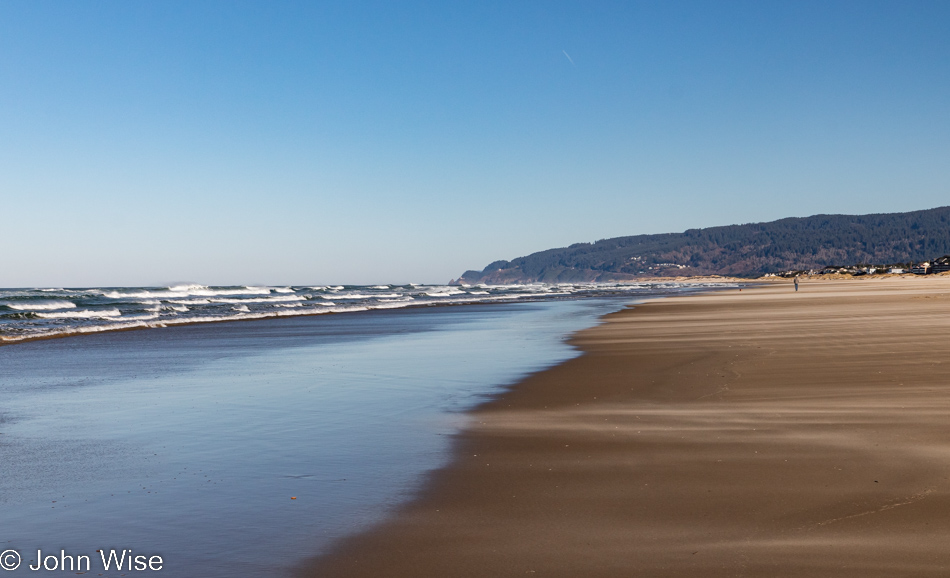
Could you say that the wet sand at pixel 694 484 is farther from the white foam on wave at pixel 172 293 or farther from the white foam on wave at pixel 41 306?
the white foam on wave at pixel 172 293

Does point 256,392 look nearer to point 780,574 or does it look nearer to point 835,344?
point 780,574

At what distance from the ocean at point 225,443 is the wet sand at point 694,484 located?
18.1 inches

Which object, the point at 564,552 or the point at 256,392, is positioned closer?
the point at 564,552

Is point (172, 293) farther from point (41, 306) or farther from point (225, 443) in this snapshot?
point (225, 443)

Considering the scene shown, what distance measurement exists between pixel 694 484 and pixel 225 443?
418 centimetres

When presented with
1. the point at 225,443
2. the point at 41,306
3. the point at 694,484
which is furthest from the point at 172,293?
the point at 694,484

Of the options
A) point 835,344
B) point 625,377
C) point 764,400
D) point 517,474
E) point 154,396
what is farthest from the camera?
point 835,344

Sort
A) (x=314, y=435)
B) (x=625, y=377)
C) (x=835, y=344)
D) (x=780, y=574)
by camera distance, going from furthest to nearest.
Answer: (x=835, y=344) → (x=625, y=377) → (x=314, y=435) → (x=780, y=574)

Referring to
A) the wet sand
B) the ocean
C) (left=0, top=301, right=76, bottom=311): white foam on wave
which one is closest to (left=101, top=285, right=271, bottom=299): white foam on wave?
(left=0, top=301, right=76, bottom=311): white foam on wave

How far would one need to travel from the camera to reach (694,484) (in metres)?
4.91

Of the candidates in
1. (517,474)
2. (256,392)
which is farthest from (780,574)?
(256,392)

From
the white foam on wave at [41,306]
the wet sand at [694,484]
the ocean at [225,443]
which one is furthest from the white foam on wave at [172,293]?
the wet sand at [694,484]

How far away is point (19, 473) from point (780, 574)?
5535 mm

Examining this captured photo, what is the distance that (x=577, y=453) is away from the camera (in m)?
5.97
